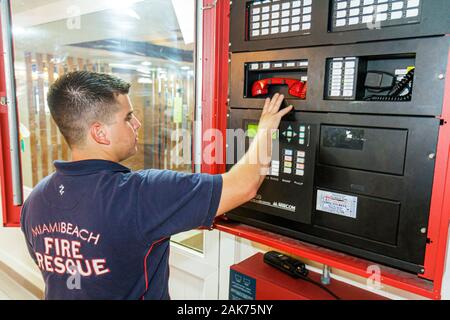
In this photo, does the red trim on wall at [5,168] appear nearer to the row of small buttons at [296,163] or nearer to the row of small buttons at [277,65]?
the row of small buttons at [277,65]

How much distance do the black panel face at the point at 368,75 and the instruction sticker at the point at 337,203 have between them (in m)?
0.22

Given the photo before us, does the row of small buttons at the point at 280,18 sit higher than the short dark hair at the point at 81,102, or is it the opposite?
the row of small buttons at the point at 280,18

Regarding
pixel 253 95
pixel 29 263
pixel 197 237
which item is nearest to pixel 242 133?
pixel 253 95

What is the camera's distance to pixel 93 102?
909 mm

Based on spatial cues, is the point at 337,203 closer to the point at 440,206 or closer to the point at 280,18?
the point at 440,206

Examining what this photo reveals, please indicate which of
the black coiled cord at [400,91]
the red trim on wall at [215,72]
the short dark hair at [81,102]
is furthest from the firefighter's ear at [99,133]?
the black coiled cord at [400,91]

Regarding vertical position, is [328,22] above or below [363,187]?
above

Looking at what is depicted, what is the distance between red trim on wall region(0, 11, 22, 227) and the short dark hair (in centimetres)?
73

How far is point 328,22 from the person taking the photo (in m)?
0.87

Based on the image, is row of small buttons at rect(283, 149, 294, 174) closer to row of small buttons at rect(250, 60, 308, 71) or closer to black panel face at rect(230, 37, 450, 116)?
black panel face at rect(230, 37, 450, 116)

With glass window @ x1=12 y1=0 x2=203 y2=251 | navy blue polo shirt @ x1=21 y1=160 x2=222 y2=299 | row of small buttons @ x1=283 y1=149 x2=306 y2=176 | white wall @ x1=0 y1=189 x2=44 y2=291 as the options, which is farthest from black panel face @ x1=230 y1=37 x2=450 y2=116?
white wall @ x1=0 y1=189 x2=44 y2=291

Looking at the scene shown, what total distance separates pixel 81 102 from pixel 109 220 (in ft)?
1.07

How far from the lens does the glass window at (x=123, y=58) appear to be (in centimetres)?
183

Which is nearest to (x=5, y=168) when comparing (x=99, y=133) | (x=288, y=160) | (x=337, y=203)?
(x=99, y=133)
